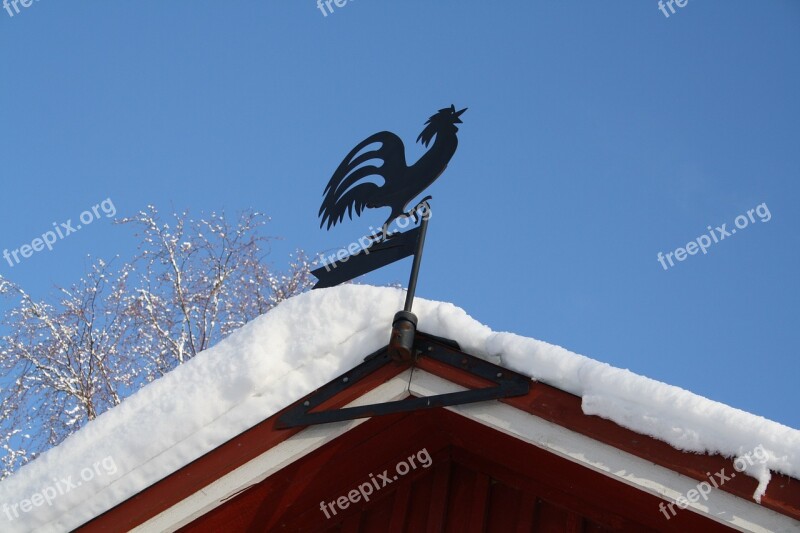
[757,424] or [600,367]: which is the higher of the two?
[600,367]

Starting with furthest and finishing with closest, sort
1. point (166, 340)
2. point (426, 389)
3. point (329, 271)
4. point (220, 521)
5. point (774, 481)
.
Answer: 1. point (166, 340)
2. point (329, 271)
3. point (220, 521)
4. point (426, 389)
5. point (774, 481)

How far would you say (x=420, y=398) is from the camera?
2.70 m

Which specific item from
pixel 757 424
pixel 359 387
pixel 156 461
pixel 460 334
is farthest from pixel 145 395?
pixel 757 424

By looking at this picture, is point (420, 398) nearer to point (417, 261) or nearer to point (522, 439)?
point (522, 439)

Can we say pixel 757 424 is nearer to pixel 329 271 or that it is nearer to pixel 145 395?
pixel 329 271

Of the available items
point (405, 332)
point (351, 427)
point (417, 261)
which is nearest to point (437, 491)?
point (351, 427)

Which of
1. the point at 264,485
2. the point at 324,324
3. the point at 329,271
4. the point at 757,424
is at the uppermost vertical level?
the point at 329,271

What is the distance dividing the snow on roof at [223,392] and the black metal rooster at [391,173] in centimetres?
45

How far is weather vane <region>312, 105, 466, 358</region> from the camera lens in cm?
312

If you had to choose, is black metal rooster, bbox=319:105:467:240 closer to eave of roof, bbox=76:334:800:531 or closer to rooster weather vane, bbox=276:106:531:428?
rooster weather vane, bbox=276:106:531:428

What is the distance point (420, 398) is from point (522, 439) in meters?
0.35

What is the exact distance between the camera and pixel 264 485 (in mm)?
2963

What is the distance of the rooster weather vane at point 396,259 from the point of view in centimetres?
268

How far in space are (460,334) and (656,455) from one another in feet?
2.44
